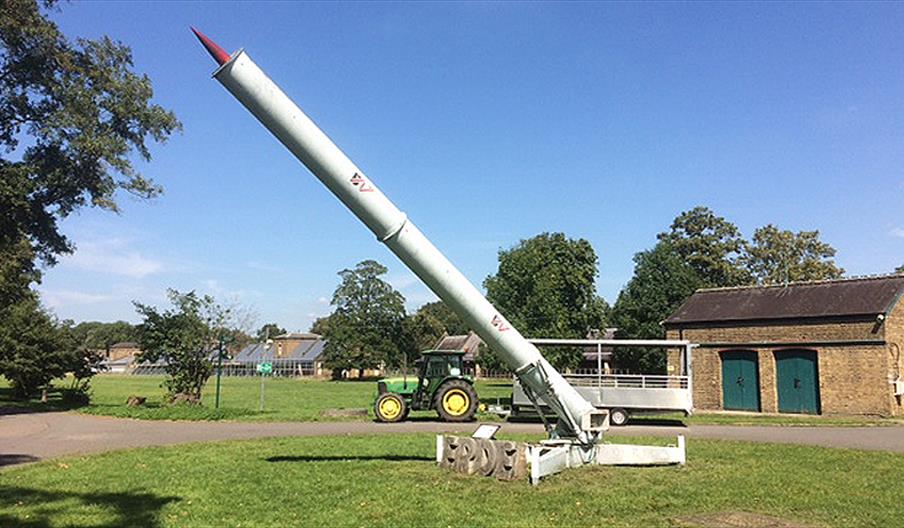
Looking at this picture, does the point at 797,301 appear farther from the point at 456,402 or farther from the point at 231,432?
the point at 231,432

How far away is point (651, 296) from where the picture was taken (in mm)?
43375

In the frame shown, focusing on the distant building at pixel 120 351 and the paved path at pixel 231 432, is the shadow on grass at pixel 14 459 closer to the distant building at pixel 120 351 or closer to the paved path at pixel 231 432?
the paved path at pixel 231 432

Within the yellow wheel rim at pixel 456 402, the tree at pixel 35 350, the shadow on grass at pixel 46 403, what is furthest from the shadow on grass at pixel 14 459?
the tree at pixel 35 350

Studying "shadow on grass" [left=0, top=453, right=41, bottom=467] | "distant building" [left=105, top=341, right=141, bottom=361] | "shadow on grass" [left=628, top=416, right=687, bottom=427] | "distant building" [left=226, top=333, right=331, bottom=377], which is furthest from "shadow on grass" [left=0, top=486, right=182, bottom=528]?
"distant building" [left=105, top=341, right=141, bottom=361]

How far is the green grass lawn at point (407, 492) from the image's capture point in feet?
26.6

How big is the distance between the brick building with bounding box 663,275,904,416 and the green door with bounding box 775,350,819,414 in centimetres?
4

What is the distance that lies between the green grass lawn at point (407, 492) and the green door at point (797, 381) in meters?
14.2

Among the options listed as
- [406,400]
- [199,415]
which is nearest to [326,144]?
[406,400]

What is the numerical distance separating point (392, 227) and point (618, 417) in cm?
1412

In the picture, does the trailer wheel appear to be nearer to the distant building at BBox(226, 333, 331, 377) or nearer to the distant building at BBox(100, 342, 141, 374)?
the distant building at BBox(226, 333, 331, 377)

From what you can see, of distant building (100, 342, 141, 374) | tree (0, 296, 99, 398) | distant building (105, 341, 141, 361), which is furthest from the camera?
distant building (105, 341, 141, 361)

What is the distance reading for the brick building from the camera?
2523 centimetres

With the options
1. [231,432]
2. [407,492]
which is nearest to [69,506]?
[407,492]

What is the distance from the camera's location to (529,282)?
39.1 meters
